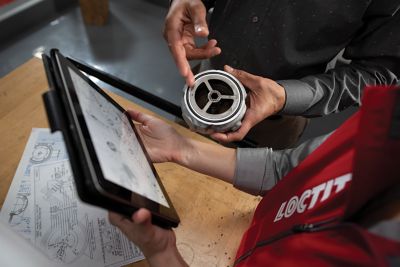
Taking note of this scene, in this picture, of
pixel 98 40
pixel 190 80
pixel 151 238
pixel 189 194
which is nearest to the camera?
pixel 151 238

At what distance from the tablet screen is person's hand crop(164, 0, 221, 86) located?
0.18 m

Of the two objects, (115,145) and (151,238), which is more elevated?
(115,145)

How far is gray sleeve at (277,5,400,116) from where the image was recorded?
2.42ft

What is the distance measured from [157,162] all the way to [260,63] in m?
0.36

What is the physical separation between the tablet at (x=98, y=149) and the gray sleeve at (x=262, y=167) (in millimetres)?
173

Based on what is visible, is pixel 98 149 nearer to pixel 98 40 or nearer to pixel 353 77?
pixel 353 77

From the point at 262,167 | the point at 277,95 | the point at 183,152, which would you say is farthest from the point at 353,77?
the point at 183,152

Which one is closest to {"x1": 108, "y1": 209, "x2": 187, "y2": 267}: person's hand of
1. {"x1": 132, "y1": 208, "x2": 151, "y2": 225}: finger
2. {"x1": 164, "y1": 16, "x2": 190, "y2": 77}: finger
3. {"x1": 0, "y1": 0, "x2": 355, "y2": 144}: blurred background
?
{"x1": 132, "y1": 208, "x2": 151, "y2": 225}: finger

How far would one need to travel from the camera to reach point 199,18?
724 mm

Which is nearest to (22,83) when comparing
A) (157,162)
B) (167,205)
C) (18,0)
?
(157,162)

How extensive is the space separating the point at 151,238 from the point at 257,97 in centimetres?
39

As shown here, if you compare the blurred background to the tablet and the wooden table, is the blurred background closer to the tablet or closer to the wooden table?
the wooden table

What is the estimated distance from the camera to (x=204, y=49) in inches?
29.9

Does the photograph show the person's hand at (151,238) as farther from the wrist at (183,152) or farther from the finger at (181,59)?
the finger at (181,59)
